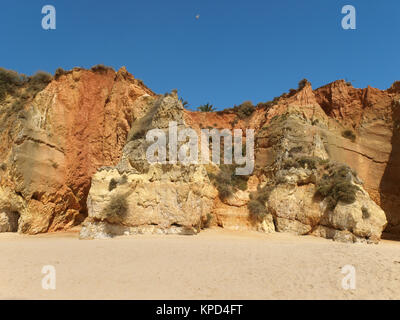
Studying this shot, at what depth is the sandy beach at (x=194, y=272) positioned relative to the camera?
5055 mm

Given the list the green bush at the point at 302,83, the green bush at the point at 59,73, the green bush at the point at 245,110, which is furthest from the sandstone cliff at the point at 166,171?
the green bush at the point at 245,110

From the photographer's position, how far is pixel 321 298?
4875 millimetres

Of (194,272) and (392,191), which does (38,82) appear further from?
(392,191)

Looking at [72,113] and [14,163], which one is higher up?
[72,113]

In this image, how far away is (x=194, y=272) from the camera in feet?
20.7

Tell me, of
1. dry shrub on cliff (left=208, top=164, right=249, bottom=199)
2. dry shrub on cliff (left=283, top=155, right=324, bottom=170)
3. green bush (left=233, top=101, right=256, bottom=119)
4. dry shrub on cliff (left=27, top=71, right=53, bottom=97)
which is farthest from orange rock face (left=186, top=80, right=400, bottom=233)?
dry shrub on cliff (left=27, top=71, right=53, bottom=97)

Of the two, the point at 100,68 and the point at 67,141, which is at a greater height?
the point at 100,68

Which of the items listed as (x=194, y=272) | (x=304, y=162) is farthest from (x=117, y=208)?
(x=304, y=162)

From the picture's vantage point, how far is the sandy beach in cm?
505

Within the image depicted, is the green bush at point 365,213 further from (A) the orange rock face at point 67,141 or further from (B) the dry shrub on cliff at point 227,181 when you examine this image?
(A) the orange rock face at point 67,141

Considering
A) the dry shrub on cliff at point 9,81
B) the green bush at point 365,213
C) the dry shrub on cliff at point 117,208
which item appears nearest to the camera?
the dry shrub on cliff at point 117,208

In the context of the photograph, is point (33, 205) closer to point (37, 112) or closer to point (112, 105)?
point (37, 112)
